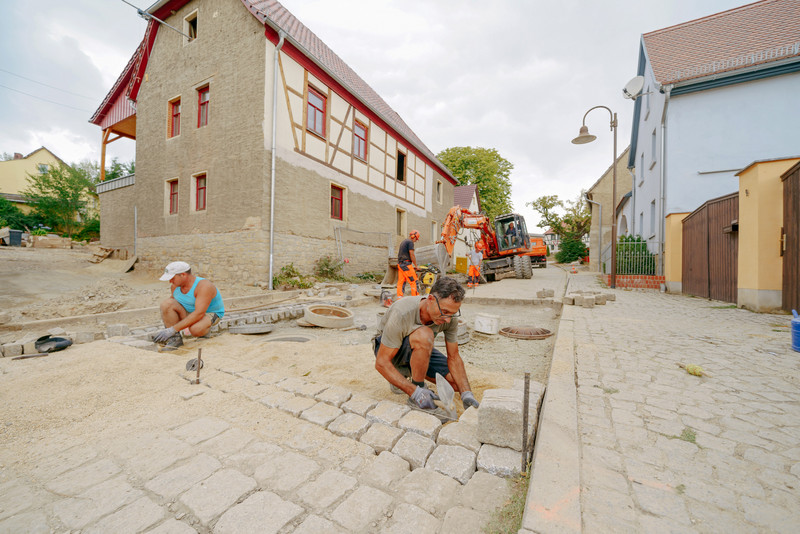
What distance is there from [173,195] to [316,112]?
20.0 ft

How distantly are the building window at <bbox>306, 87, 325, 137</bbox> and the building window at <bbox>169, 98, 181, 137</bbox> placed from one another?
5.20 meters

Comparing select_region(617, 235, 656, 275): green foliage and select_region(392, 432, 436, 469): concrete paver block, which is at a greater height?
select_region(617, 235, 656, 275): green foliage

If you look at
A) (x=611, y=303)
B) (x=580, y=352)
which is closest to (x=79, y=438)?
(x=580, y=352)

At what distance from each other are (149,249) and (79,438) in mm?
12896

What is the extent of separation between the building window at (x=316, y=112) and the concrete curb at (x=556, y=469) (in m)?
11.0

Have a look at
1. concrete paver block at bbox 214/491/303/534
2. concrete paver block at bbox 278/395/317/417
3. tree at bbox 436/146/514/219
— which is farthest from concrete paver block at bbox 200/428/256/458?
tree at bbox 436/146/514/219

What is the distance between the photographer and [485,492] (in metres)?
1.59

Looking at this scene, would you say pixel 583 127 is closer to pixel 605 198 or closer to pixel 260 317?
pixel 260 317

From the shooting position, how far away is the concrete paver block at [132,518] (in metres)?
1.37

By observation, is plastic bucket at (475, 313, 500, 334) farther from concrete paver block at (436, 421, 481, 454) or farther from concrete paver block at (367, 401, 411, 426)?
concrete paver block at (436, 421, 481, 454)

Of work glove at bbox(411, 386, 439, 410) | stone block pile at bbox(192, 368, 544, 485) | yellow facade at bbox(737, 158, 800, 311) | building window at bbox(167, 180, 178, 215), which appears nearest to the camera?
stone block pile at bbox(192, 368, 544, 485)

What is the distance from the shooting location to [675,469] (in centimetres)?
162

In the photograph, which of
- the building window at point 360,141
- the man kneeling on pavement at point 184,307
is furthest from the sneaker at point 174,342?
the building window at point 360,141

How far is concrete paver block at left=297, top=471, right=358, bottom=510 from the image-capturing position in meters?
1.52
